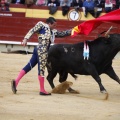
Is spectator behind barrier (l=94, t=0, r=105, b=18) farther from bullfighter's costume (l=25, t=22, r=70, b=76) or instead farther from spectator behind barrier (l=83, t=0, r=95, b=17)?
bullfighter's costume (l=25, t=22, r=70, b=76)

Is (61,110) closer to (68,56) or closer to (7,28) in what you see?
(68,56)

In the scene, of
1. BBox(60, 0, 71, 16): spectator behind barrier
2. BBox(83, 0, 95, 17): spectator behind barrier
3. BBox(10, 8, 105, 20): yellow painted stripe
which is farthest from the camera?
BBox(10, 8, 105, 20): yellow painted stripe

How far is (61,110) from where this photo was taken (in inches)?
267

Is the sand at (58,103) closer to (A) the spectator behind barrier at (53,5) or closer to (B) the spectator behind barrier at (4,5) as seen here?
(A) the spectator behind barrier at (53,5)

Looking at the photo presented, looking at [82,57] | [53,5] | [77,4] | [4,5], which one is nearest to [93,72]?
[82,57]

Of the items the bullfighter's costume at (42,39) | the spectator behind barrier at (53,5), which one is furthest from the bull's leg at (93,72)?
the spectator behind barrier at (53,5)

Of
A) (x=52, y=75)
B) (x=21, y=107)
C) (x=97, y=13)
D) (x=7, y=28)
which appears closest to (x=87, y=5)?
(x=97, y=13)

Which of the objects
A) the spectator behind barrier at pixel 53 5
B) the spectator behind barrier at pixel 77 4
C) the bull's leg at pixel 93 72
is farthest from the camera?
the spectator behind barrier at pixel 53 5

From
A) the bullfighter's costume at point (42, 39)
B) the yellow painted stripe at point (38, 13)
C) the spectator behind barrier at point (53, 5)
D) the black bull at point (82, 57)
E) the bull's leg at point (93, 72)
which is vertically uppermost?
the bullfighter's costume at point (42, 39)

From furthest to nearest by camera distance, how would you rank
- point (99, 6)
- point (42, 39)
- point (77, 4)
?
point (77, 4) → point (99, 6) → point (42, 39)

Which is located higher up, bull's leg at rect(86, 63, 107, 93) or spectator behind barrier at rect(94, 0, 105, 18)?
bull's leg at rect(86, 63, 107, 93)

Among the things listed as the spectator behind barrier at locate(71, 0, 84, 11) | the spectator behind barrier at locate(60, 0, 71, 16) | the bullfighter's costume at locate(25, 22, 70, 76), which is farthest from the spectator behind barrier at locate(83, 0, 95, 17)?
the bullfighter's costume at locate(25, 22, 70, 76)

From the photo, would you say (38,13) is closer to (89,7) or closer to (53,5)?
(53,5)

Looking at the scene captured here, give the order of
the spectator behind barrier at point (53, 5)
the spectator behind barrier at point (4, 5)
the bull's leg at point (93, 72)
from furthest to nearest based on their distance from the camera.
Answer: the spectator behind barrier at point (4, 5)
the spectator behind barrier at point (53, 5)
the bull's leg at point (93, 72)
